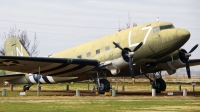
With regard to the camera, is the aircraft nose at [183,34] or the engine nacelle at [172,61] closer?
the aircraft nose at [183,34]

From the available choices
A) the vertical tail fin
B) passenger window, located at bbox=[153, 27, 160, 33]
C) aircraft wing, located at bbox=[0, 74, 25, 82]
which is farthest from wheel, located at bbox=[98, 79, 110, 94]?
the vertical tail fin

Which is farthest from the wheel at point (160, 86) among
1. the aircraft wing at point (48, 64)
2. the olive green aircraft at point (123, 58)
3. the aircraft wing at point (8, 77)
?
the aircraft wing at point (8, 77)

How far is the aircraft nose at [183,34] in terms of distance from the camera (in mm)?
35000

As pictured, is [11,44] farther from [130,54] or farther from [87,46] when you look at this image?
[130,54]

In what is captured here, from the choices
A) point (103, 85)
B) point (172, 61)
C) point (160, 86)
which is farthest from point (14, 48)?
point (172, 61)

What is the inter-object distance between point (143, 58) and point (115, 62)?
98.4 inches

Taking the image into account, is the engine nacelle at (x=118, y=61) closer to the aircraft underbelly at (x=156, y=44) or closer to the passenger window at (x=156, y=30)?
the aircraft underbelly at (x=156, y=44)

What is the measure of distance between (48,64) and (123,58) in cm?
707

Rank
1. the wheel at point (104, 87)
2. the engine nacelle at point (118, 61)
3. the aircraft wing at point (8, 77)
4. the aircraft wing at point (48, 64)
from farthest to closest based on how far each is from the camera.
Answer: the aircraft wing at point (8, 77)
the wheel at point (104, 87)
the aircraft wing at point (48, 64)
the engine nacelle at point (118, 61)

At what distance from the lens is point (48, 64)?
126 ft

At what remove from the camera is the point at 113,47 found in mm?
37812

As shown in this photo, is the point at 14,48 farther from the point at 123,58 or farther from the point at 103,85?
the point at 123,58

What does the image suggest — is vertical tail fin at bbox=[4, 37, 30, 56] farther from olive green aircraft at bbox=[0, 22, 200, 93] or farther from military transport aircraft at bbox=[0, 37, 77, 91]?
olive green aircraft at bbox=[0, 22, 200, 93]

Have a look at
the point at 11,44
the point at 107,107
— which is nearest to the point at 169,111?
the point at 107,107
